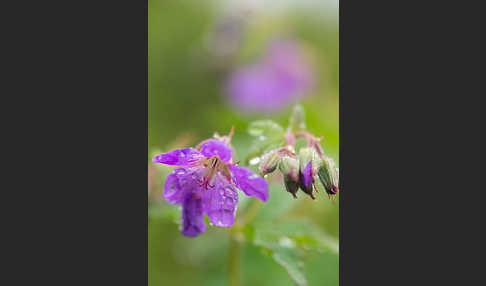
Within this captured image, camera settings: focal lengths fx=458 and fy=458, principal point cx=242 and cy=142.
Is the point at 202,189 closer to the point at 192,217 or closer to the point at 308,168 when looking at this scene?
the point at 192,217

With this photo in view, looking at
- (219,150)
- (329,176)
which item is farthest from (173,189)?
(329,176)

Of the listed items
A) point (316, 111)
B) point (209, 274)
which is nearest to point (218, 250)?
point (209, 274)

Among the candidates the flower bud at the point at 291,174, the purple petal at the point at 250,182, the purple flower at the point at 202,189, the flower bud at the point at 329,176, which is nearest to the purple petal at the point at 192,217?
the purple flower at the point at 202,189

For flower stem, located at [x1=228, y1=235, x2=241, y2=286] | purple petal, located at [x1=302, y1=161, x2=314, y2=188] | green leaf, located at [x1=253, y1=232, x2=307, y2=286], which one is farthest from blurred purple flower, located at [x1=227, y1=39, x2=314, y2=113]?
purple petal, located at [x1=302, y1=161, x2=314, y2=188]

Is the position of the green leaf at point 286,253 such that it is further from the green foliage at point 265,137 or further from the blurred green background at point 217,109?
the green foliage at point 265,137

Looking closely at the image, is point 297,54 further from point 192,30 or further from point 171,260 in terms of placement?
point 171,260

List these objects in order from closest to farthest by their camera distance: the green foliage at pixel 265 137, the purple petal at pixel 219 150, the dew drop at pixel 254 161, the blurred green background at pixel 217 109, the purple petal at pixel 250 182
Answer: the purple petal at pixel 250 182 → the purple petal at pixel 219 150 → the dew drop at pixel 254 161 → the green foliage at pixel 265 137 → the blurred green background at pixel 217 109
